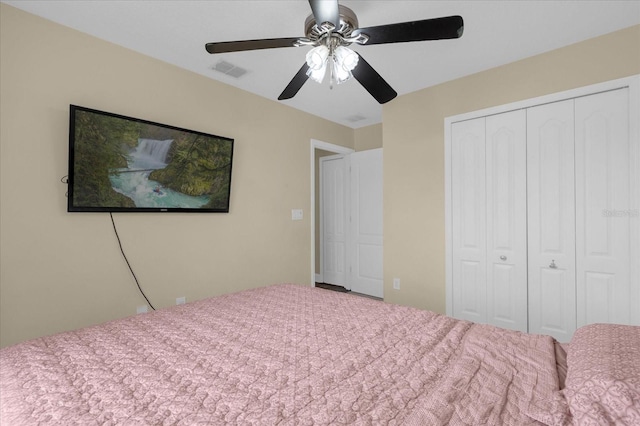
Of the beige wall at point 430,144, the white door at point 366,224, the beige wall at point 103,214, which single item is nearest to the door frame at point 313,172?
the white door at point 366,224

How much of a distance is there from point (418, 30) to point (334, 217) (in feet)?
12.5

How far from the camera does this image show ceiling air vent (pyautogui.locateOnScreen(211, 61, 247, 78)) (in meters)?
2.83

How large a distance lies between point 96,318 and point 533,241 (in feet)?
12.1

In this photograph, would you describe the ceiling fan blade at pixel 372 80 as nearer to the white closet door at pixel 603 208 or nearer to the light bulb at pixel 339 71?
the light bulb at pixel 339 71

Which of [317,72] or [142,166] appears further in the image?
[142,166]

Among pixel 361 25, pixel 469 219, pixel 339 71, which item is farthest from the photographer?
pixel 469 219

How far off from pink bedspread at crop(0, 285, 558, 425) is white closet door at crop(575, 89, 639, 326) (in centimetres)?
164

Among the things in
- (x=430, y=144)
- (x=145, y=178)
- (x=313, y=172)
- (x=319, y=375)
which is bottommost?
(x=319, y=375)

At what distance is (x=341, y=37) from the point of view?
1691 millimetres

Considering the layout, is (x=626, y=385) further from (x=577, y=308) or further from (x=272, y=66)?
(x=272, y=66)

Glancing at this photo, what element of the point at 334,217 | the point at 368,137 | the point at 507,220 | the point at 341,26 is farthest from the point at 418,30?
the point at 334,217

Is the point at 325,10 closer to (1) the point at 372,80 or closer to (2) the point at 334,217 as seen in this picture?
(1) the point at 372,80

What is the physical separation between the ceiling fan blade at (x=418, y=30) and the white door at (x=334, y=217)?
3298mm

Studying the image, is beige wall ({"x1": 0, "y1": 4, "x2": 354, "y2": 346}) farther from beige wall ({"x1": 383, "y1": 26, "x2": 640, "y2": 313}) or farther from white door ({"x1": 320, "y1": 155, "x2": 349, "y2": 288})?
white door ({"x1": 320, "y1": 155, "x2": 349, "y2": 288})
